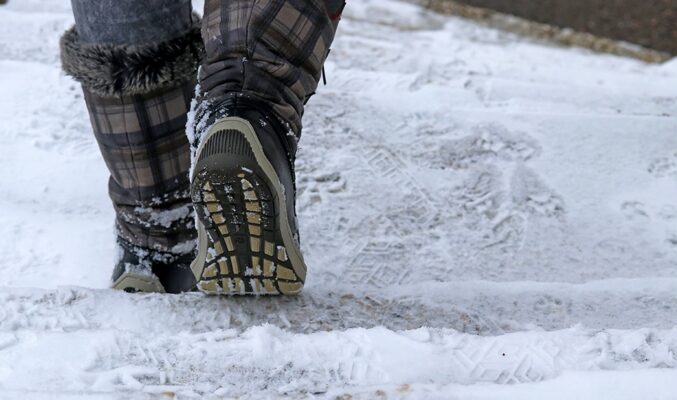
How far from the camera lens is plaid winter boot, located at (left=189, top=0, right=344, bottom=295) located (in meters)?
1.08

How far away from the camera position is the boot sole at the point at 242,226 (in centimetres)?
107

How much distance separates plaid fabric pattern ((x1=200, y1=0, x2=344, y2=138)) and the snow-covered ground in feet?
1.31

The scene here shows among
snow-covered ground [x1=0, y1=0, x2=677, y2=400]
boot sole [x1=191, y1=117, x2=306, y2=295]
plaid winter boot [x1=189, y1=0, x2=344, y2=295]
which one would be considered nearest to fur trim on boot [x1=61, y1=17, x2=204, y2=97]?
plaid winter boot [x1=189, y1=0, x2=344, y2=295]

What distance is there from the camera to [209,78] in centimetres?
117

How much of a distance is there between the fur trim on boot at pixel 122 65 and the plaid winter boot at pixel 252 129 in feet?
0.51

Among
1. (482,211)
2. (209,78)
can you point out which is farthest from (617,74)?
(209,78)

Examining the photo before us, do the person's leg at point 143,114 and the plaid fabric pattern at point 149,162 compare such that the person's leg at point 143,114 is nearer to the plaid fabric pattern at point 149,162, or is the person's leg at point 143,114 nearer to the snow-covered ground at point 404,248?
the plaid fabric pattern at point 149,162

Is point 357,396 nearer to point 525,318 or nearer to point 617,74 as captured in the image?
point 525,318

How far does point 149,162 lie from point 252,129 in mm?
374

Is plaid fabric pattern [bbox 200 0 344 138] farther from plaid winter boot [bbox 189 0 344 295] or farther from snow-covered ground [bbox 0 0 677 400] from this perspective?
snow-covered ground [bbox 0 0 677 400]

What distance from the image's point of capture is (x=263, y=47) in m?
1.13

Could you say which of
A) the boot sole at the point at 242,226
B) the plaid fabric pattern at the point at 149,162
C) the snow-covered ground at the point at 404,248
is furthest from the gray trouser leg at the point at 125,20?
the snow-covered ground at the point at 404,248

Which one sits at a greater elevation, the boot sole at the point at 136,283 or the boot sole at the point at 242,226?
the boot sole at the point at 242,226

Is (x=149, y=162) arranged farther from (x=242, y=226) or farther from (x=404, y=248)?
(x=404, y=248)
